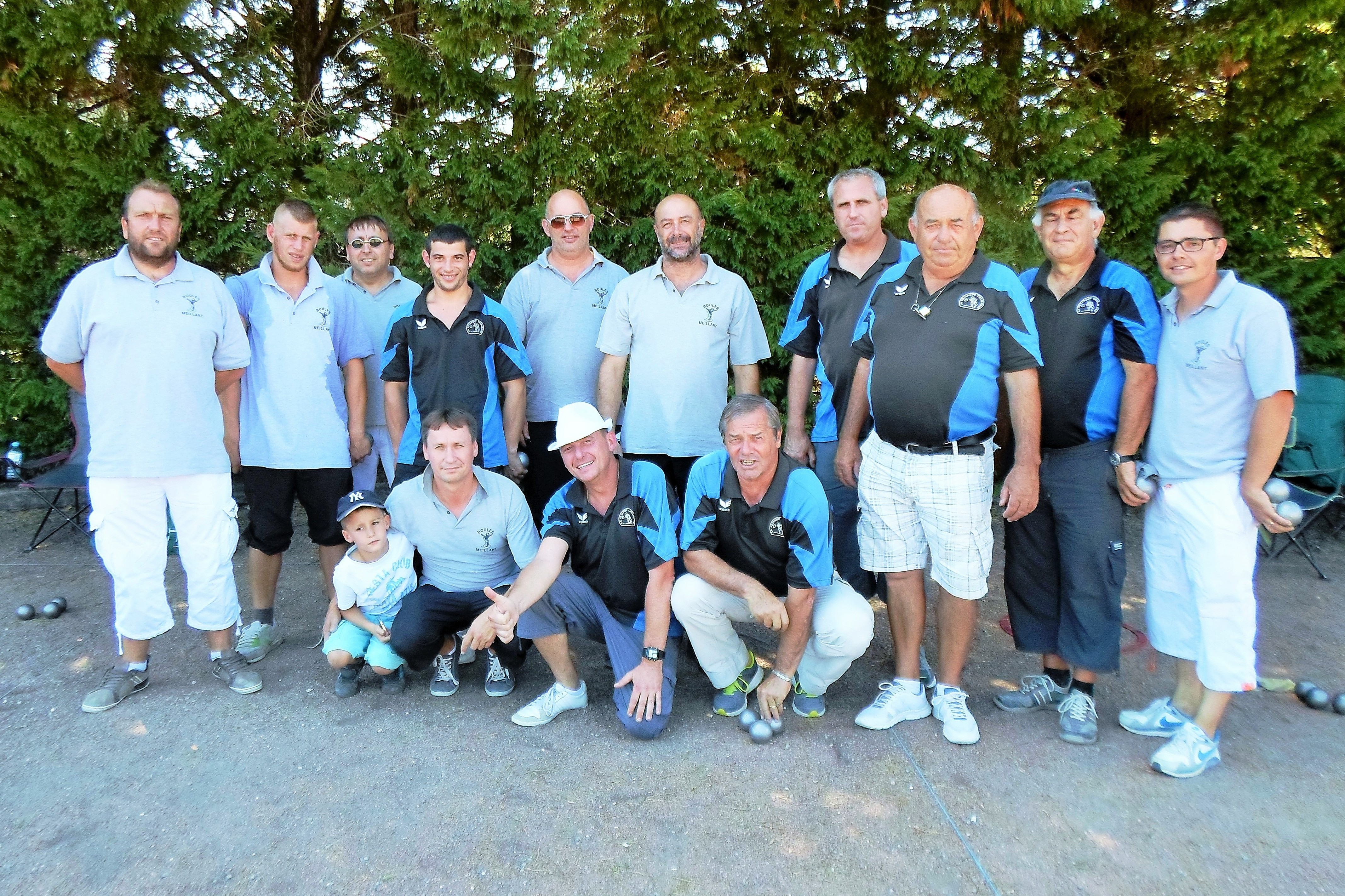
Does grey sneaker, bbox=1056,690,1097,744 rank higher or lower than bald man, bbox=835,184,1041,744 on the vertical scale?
lower

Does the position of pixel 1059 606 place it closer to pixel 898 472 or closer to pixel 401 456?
pixel 898 472

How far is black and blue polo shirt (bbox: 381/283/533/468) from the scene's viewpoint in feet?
13.8

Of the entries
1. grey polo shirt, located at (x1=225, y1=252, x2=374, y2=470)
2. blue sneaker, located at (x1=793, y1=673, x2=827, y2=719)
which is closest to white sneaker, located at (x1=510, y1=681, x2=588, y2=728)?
blue sneaker, located at (x1=793, y1=673, x2=827, y2=719)

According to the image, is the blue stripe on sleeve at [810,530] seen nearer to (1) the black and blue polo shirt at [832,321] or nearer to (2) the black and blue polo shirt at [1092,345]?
(1) the black and blue polo shirt at [832,321]

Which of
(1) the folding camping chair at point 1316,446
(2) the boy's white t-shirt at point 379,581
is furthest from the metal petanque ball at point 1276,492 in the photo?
(2) the boy's white t-shirt at point 379,581

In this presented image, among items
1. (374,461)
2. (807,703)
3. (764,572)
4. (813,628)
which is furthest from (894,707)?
(374,461)

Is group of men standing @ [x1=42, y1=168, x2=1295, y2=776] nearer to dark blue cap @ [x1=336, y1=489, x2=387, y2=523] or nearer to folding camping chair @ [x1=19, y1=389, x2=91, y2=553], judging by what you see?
dark blue cap @ [x1=336, y1=489, x2=387, y2=523]

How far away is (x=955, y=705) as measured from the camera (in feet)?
11.5

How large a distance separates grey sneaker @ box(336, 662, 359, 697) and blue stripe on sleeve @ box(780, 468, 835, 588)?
1989mm

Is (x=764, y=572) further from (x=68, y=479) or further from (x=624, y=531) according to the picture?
(x=68, y=479)

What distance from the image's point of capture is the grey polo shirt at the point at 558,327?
4.58 m

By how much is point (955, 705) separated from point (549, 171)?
4108mm

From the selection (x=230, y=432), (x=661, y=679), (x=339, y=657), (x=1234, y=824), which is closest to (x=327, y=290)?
(x=230, y=432)

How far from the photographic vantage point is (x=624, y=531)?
3.63 m
